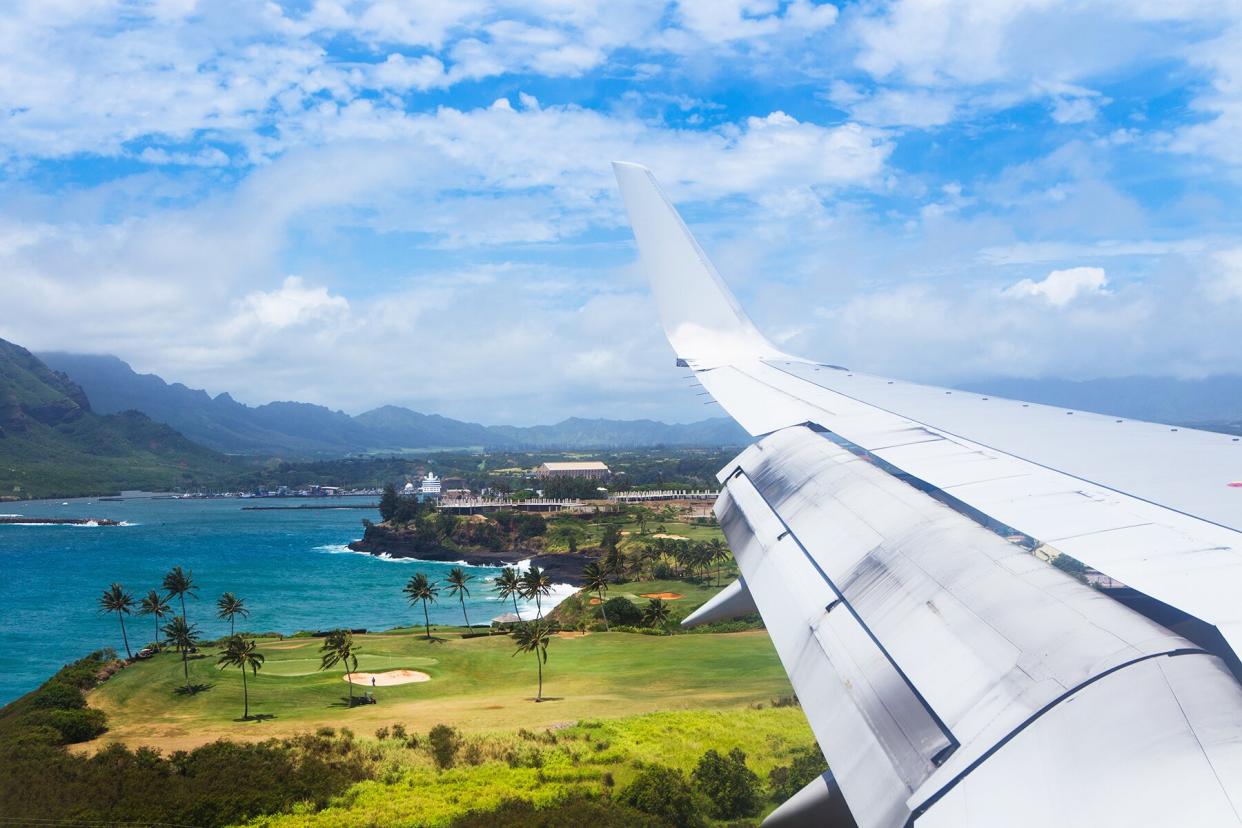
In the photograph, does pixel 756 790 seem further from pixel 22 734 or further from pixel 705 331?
pixel 22 734

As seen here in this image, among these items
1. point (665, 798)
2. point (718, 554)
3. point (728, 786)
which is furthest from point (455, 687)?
point (718, 554)

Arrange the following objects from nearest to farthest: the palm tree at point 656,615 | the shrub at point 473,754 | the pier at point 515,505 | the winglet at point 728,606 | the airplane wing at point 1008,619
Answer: the airplane wing at point 1008,619 < the winglet at point 728,606 < the shrub at point 473,754 < the palm tree at point 656,615 < the pier at point 515,505

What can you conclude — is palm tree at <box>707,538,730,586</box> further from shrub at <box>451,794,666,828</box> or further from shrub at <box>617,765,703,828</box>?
shrub at <box>451,794,666,828</box>

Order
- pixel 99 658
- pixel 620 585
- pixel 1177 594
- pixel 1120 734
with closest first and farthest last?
pixel 1120 734
pixel 1177 594
pixel 99 658
pixel 620 585

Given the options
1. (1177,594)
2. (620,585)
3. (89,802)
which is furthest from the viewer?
(620,585)

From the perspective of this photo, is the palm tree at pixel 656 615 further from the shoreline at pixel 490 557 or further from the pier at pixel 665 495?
the pier at pixel 665 495

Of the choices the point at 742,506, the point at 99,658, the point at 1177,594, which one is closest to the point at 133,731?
the point at 99,658

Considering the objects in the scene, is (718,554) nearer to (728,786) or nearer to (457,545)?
(728,786)

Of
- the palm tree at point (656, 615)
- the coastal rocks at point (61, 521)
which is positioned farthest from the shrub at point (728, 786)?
the coastal rocks at point (61, 521)
